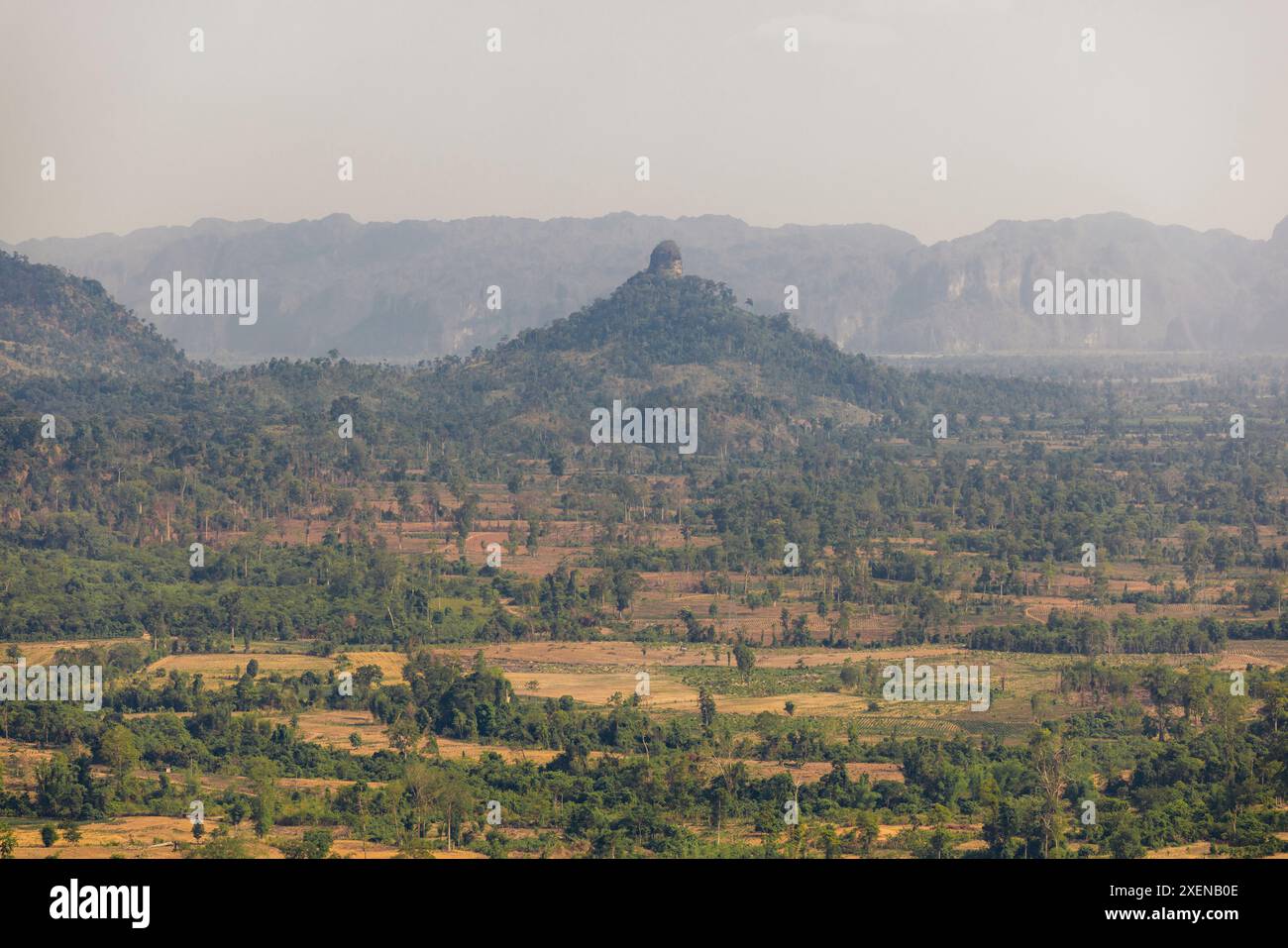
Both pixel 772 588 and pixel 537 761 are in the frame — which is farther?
pixel 772 588

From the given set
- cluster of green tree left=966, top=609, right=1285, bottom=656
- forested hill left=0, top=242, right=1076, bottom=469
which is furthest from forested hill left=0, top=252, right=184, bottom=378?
cluster of green tree left=966, top=609, right=1285, bottom=656

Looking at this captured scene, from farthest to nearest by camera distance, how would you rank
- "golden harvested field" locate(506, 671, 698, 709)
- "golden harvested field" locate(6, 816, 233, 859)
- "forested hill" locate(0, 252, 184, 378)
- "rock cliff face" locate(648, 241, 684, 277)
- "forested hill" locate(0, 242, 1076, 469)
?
"rock cliff face" locate(648, 241, 684, 277), "forested hill" locate(0, 252, 184, 378), "forested hill" locate(0, 242, 1076, 469), "golden harvested field" locate(506, 671, 698, 709), "golden harvested field" locate(6, 816, 233, 859)

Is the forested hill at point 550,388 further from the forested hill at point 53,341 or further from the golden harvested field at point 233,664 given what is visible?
the golden harvested field at point 233,664

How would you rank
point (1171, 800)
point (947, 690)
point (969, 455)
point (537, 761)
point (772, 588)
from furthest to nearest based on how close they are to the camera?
point (969, 455), point (772, 588), point (947, 690), point (537, 761), point (1171, 800)

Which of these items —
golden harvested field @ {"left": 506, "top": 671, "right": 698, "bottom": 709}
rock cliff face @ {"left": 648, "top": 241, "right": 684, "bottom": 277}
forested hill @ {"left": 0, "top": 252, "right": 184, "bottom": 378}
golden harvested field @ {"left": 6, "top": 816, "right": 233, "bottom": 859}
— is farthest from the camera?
rock cliff face @ {"left": 648, "top": 241, "right": 684, "bottom": 277}

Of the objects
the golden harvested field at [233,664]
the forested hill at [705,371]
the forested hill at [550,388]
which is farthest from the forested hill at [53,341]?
the golden harvested field at [233,664]

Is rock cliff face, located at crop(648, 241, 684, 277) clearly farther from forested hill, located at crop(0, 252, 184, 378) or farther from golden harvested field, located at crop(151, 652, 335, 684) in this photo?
golden harvested field, located at crop(151, 652, 335, 684)
